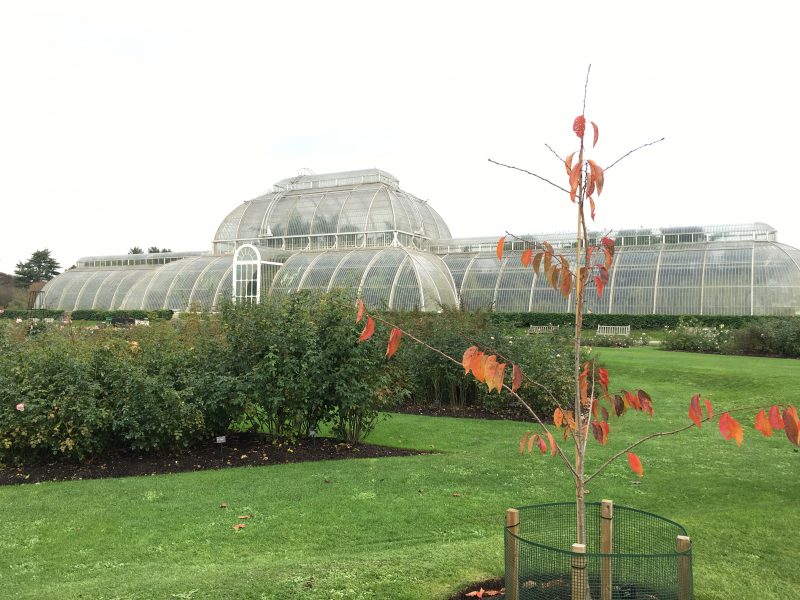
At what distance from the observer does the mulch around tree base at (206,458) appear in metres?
8.11

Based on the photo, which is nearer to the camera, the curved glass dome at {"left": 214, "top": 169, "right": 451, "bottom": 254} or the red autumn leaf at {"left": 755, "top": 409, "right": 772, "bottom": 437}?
the red autumn leaf at {"left": 755, "top": 409, "right": 772, "bottom": 437}

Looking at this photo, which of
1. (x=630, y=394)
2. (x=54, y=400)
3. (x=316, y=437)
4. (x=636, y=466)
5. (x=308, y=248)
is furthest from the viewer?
(x=308, y=248)

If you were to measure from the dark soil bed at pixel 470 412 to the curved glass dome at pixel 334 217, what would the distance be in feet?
89.1

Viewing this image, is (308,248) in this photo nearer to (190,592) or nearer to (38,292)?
(38,292)

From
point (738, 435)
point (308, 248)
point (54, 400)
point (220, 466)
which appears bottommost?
point (220, 466)

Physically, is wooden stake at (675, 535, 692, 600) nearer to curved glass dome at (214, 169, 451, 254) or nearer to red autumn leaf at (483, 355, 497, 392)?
red autumn leaf at (483, 355, 497, 392)

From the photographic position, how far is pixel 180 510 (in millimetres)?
6465

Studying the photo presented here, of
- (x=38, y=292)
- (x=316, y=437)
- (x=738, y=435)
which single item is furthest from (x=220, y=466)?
(x=38, y=292)

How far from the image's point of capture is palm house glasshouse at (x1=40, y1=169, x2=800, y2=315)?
104 feet

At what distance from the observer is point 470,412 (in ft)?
41.7

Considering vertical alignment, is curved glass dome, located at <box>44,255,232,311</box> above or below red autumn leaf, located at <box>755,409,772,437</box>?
above

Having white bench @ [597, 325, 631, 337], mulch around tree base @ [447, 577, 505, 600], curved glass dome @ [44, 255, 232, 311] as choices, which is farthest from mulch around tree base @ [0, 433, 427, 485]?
curved glass dome @ [44, 255, 232, 311]

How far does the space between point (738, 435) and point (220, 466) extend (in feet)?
23.4

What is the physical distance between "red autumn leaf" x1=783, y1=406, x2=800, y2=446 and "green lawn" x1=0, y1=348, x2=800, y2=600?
7.42 feet
